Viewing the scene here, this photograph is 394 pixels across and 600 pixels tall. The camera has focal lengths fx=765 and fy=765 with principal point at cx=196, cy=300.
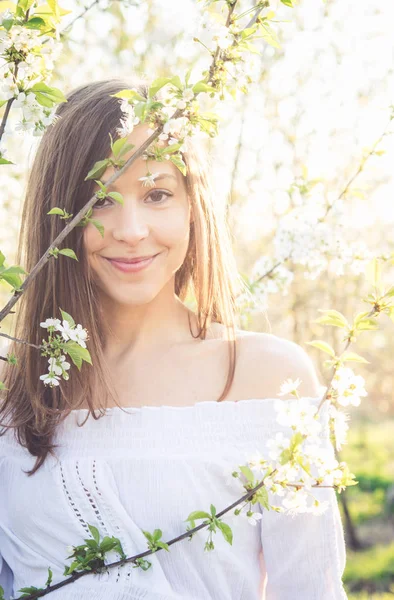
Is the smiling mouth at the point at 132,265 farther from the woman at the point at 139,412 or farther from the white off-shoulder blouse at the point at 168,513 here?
the white off-shoulder blouse at the point at 168,513

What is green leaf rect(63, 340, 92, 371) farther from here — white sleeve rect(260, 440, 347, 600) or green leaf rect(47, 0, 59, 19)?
white sleeve rect(260, 440, 347, 600)

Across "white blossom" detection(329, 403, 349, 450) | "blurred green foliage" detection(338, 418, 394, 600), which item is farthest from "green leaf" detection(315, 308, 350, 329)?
"blurred green foliage" detection(338, 418, 394, 600)

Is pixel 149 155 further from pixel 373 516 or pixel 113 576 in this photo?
pixel 373 516

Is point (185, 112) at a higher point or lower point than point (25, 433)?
higher

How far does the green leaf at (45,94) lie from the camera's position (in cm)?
100

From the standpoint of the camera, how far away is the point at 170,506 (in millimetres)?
1575

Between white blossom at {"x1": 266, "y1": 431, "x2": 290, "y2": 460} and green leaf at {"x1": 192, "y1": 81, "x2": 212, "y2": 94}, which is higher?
green leaf at {"x1": 192, "y1": 81, "x2": 212, "y2": 94}

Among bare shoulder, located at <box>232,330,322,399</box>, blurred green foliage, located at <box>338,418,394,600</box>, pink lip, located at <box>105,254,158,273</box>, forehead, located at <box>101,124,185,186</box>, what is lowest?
blurred green foliage, located at <box>338,418,394,600</box>

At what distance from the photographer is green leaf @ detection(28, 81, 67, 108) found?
1.00 metres

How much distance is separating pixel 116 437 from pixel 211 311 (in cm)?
41

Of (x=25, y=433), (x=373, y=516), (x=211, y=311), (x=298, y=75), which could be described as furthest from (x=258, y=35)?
(x=373, y=516)

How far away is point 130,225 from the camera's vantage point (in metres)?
1.56

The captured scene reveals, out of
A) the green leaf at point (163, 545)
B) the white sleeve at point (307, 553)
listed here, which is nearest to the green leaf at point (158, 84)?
the green leaf at point (163, 545)

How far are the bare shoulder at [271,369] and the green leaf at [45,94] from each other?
2.90ft
